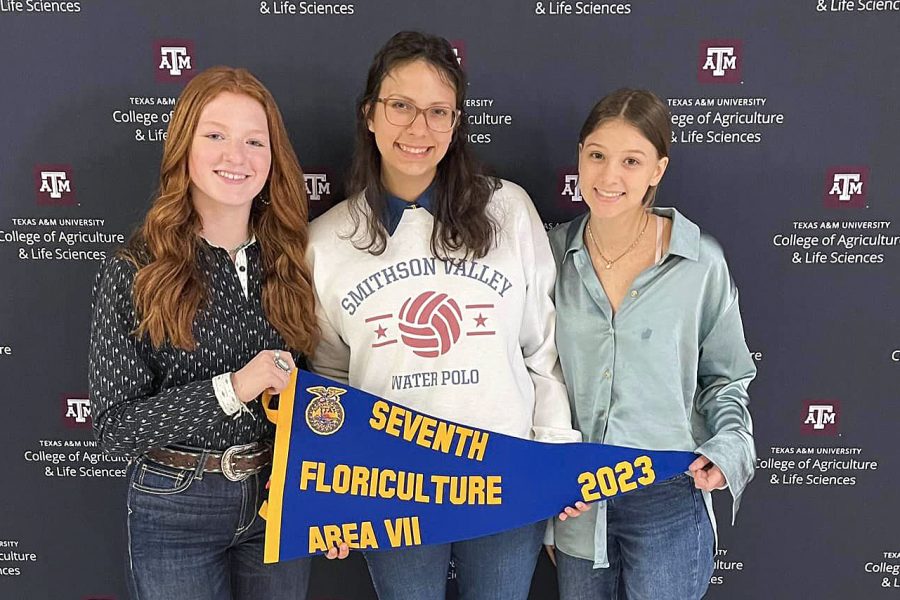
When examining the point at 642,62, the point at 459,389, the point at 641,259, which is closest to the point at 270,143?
the point at 459,389

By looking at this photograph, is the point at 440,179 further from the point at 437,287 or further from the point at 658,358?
the point at 658,358

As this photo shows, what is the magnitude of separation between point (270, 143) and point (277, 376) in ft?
1.77

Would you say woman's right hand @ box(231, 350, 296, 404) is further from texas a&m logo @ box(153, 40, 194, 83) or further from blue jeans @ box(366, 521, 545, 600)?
texas a&m logo @ box(153, 40, 194, 83)

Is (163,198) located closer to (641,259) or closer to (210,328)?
(210,328)

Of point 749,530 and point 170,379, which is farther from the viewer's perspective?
point 749,530

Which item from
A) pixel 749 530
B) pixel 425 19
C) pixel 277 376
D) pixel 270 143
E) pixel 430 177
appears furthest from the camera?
pixel 749 530

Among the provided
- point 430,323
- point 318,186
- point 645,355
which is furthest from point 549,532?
point 318,186

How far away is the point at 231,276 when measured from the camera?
1.62 meters

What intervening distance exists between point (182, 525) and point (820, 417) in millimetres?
1866

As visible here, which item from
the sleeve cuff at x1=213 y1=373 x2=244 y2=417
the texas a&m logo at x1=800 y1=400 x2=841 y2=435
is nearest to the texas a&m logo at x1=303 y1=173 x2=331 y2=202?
the sleeve cuff at x1=213 y1=373 x2=244 y2=417

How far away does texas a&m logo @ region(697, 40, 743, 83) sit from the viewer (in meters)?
2.04

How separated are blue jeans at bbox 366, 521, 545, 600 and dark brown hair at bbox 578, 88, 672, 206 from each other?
3.15 ft

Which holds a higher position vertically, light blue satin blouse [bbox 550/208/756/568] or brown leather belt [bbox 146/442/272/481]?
light blue satin blouse [bbox 550/208/756/568]

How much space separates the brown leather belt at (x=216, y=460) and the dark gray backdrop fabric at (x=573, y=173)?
83 centimetres
